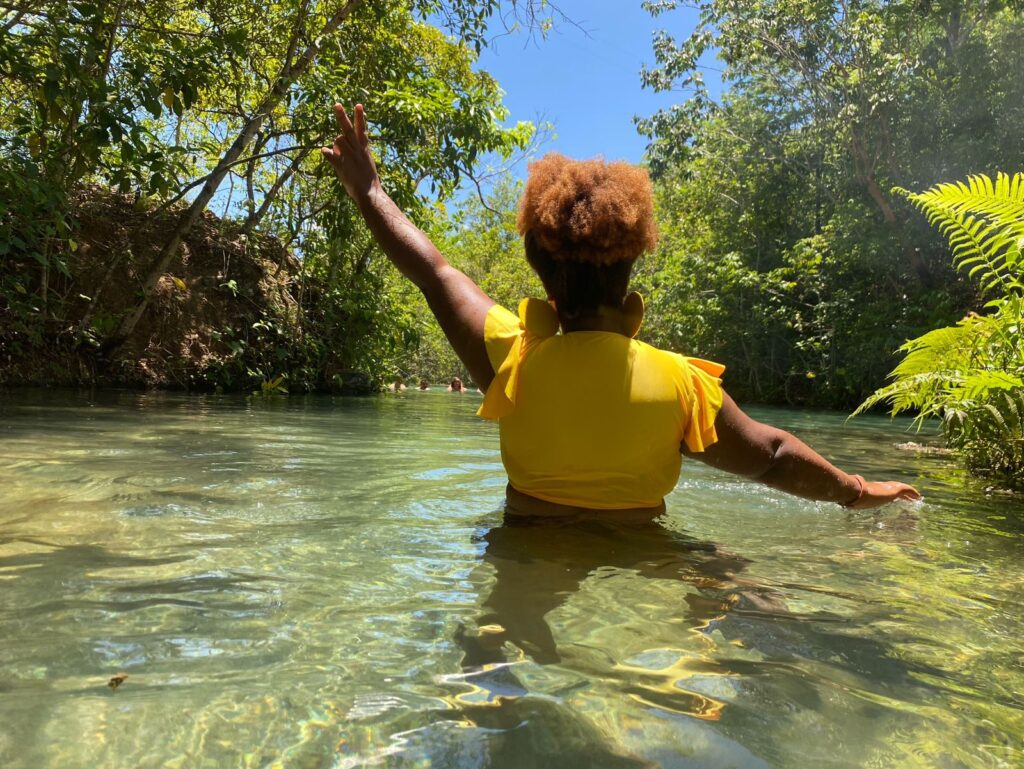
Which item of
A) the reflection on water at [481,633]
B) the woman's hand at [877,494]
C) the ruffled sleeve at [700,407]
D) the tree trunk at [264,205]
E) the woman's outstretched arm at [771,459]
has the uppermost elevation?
the tree trunk at [264,205]

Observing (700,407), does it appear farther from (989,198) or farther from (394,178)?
(394,178)

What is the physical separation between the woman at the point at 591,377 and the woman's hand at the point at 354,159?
15.7 inches

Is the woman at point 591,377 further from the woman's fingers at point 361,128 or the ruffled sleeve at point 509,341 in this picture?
the woman's fingers at point 361,128

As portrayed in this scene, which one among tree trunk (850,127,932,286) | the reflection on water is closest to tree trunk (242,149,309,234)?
the reflection on water

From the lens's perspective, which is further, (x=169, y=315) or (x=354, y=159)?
(x=169, y=315)

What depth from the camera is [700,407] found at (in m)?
2.13

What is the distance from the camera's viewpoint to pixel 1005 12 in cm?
1449

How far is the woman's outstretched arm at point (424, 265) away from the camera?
2.30 meters

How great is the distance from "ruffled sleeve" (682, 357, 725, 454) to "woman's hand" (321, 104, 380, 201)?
4.52ft

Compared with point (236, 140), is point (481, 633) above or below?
below

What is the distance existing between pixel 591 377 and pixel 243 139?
852cm

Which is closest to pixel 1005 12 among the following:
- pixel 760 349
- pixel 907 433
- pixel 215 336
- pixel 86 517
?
pixel 760 349

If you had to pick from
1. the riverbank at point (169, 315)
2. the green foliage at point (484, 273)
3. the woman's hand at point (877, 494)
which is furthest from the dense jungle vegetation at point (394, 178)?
the green foliage at point (484, 273)

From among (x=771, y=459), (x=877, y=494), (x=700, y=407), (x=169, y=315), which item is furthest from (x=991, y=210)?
(x=169, y=315)
